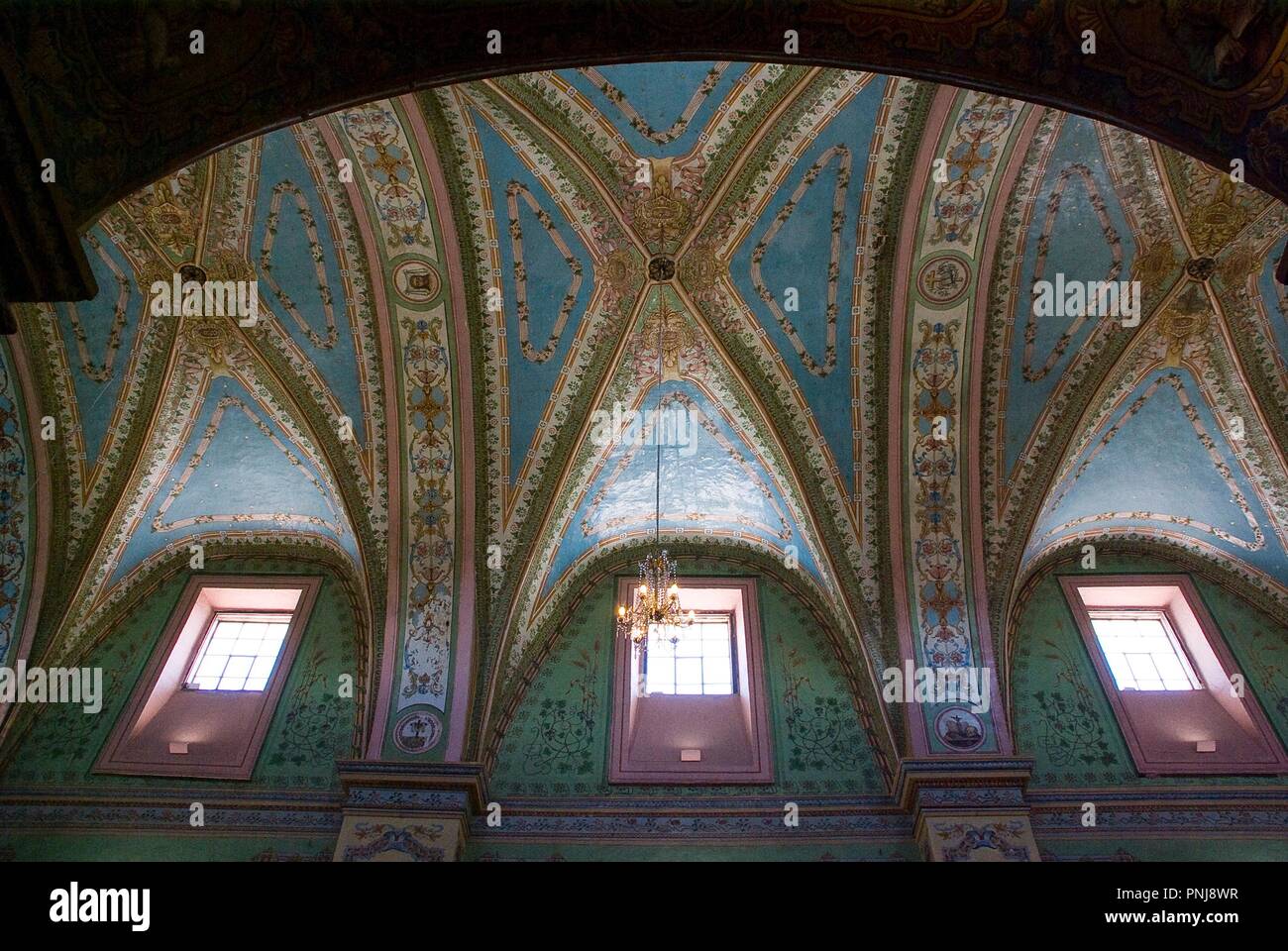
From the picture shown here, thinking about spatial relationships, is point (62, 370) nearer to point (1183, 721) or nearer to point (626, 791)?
point (626, 791)

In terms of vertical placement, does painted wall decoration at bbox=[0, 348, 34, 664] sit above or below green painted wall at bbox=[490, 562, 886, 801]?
above

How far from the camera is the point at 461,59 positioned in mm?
4680

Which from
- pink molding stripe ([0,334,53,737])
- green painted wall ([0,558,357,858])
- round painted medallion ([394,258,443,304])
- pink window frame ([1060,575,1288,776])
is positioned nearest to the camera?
green painted wall ([0,558,357,858])

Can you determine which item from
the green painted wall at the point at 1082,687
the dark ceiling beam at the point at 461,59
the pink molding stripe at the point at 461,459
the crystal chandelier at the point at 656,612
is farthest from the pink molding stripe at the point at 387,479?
the green painted wall at the point at 1082,687

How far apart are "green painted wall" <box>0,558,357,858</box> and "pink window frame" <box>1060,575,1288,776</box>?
24.8 feet

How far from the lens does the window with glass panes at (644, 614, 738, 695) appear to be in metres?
10.6

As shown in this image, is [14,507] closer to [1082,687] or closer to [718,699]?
[718,699]

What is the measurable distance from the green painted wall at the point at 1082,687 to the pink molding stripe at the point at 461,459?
210 inches

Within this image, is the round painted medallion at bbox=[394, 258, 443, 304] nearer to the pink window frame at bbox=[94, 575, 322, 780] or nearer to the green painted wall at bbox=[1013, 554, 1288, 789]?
the pink window frame at bbox=[94, 575, 322, 780]

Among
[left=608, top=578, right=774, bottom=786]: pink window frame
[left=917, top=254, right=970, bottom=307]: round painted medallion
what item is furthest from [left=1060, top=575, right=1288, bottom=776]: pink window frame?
[left=917, top=254, right=970, bottom=307]: round painted medallion

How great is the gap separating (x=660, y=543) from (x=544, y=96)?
204 inches

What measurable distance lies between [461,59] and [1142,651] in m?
9.61

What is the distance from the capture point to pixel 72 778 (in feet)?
31.0

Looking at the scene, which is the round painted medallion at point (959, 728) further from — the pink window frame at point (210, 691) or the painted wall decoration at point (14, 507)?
the painted wall decoration at point (14, 507)
